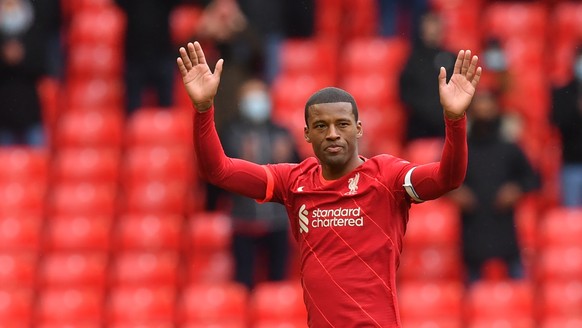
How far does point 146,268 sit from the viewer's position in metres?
11.3

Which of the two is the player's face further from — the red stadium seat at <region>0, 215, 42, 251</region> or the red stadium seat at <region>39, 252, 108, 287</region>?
the red stadium seat at <region>0, 215, 42, 251</region>

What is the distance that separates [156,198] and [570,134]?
12.6 ft

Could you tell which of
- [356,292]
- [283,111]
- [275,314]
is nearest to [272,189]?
[356,292]

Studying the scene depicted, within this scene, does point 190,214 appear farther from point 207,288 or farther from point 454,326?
point 454,326

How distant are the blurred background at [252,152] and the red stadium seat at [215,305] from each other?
1 cm

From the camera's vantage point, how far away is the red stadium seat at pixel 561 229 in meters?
11.3

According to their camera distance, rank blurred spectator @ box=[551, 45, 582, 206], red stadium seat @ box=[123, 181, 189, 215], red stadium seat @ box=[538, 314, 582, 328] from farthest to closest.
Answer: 1. red stadium seat @ box=[123, 181, 189, 215]
2. blurred spectator @ box=[551, 45, 582, 206]
3. red stadium seat @ box=[538, 314, 582, 328]

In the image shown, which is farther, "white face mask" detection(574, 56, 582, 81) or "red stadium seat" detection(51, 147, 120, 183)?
"red stadium seat" detection(51, 147, 120, 183)

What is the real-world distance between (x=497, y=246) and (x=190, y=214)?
283 cm

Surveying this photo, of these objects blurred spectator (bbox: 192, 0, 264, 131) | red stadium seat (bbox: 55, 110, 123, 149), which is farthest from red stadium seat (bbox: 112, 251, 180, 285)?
red stadium seat (bbox: 55, 110, 123, 149)

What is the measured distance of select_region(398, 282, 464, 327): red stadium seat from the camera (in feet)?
34.4

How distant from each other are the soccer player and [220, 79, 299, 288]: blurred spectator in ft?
14.7

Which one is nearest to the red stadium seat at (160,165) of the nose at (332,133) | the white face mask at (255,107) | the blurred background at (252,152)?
the blurred background at (252,152)

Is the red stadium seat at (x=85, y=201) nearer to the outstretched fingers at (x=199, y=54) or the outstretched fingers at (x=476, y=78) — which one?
the outstretched fingers at (x=199, y=54)
